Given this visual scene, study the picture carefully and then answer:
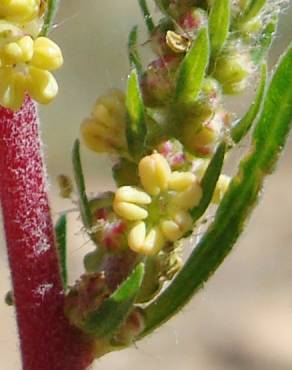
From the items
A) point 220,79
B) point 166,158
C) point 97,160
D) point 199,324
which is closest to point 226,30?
point 220,79

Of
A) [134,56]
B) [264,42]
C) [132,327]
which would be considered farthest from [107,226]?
[264,42]

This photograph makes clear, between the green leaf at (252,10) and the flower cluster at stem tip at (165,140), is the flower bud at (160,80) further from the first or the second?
the green leaf at (252,10)

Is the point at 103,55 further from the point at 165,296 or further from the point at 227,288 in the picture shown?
the point at 165,296

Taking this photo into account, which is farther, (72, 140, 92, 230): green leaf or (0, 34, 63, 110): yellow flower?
(72, 140, 92, 230): green leaf

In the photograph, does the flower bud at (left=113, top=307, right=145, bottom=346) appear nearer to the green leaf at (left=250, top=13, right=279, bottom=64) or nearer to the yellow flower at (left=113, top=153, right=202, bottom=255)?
the yellow flower at (left=113, top=153, right=202, bottom=255)

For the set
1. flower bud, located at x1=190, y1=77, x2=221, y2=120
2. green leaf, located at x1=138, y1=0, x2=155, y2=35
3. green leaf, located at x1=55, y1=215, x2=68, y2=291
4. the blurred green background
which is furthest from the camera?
the blurred green background

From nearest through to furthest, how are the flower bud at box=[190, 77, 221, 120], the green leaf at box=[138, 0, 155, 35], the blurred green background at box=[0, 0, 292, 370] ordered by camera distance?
the flower bud at box=[190, 77, 221, 120]
the green leaf at box=[138, 0, 155, 35]
the blurred green background at box=[0, 0, 292, 370]

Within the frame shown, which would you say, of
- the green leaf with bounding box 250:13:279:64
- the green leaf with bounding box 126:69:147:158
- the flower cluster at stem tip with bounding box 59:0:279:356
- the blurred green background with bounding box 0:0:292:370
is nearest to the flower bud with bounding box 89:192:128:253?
the flower cluster at stem tip with bounding box 59:0:279:356
